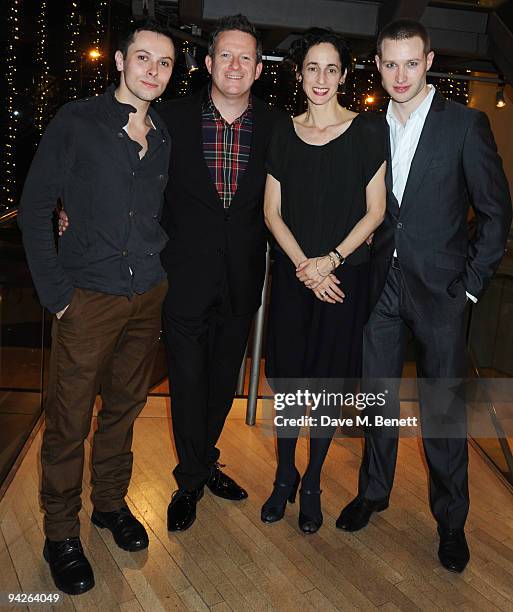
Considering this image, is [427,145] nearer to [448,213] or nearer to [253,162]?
[448,213]

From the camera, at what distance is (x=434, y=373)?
7.75 ft

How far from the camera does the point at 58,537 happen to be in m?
2.16

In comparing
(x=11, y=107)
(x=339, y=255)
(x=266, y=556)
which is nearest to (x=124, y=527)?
(x=266, y=556)

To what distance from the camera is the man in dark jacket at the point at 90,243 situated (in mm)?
1971

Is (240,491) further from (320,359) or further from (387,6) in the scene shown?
(387,6)

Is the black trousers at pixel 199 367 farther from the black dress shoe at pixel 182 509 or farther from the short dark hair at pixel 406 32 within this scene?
the short dark hair at pixel 406 32

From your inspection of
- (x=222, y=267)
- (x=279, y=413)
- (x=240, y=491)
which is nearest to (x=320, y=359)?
(x=279, y=413)

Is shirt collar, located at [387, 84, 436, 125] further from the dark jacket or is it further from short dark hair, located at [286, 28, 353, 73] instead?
the dark jacket

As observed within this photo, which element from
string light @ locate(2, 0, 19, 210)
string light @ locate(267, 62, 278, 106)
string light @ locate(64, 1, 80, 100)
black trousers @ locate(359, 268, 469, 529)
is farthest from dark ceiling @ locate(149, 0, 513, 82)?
black trousers @ locate(359, 268, 469, 529)

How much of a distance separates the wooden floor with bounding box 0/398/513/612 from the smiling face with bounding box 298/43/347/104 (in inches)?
67.2

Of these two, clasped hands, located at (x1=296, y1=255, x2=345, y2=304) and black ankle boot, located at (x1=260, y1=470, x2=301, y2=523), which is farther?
black ankle boot, located at (x1=260, y1=470, x2=301, y2=523)

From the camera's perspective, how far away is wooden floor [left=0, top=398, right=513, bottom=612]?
212 centimetres

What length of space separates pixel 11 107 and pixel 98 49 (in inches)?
41.7

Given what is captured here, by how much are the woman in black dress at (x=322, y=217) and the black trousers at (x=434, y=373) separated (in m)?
0.08
